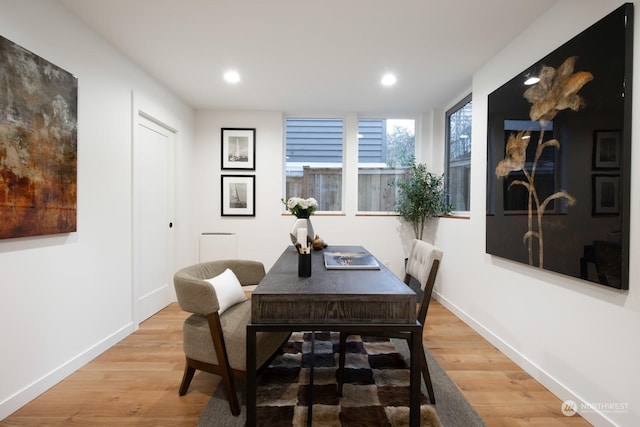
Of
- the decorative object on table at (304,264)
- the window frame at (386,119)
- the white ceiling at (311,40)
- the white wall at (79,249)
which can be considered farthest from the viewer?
the window frame at (386,119)

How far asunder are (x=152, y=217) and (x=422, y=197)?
10.3 feet

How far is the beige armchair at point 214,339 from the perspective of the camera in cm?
161

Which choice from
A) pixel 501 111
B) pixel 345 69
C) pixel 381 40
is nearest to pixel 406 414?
pixel 501 111

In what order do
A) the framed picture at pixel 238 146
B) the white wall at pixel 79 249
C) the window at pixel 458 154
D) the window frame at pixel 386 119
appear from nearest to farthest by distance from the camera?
1. the white wall at pixel 79 249
2. the window at pixel 458 154
3. the framed picture at pixel 238 146
4. the window frame at pixel 386 119

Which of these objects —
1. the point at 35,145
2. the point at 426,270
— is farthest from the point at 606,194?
the point at 35,145

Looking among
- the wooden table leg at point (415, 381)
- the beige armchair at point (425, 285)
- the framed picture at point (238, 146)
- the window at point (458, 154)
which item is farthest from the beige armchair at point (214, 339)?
the window at point (458, 154)

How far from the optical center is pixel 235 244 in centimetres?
408

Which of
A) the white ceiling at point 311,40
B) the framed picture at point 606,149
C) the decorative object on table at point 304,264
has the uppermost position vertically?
the white ceiling at point 311,40

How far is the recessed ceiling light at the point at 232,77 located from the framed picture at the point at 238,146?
103 cm

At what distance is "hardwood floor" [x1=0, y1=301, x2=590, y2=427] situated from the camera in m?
1.64

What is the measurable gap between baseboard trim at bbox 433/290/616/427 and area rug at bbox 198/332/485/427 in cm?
60

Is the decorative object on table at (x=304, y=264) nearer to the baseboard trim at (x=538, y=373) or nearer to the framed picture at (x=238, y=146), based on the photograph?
the baseboard trim at (x=538, y=373)

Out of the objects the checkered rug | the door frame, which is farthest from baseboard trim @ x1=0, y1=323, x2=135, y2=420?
the checkered rug

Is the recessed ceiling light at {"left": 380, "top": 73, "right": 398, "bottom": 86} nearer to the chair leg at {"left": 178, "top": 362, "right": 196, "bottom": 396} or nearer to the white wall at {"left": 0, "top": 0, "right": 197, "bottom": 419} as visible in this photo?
the white wall at {"left": 0, "top": 0, "right": 197, "bottom": 419}
